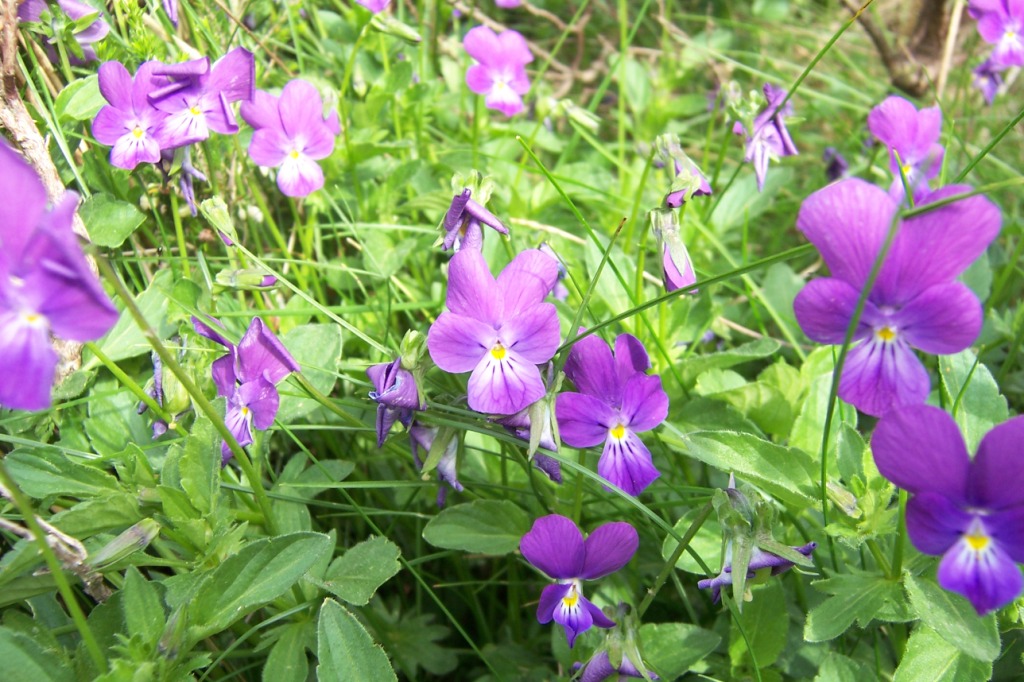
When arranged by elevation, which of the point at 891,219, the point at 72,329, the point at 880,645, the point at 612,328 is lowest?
the point at 880,645

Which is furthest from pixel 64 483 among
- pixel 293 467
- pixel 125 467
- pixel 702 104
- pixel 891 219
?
pixel 702 104

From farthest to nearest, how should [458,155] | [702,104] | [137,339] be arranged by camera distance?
[702,104] < [458,155] < [137,339]

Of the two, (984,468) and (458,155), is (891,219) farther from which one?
(458,155)

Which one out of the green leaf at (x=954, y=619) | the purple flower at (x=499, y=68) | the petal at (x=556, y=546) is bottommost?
the petal at (x=556, y=546)

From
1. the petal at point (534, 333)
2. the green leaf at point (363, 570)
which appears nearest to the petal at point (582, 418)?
the petal at point (534, 333)

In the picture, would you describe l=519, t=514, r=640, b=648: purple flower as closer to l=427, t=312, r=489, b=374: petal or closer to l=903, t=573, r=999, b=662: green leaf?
l=427, t=312, r=489, b=374: petal

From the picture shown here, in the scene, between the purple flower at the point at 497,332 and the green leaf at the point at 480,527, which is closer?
the purple flower at the point at 497,332

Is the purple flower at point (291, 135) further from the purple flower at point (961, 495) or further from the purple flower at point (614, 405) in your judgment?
the purple flower at point (961, 495)
